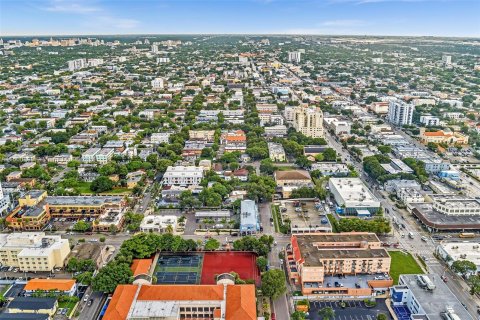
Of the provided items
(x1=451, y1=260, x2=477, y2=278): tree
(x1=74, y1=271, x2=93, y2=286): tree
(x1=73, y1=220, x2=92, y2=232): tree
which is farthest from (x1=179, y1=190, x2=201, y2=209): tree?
(x1=451, y1=260, x2=477, y2=278): tree

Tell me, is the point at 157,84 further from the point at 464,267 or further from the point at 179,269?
the point at 464,267

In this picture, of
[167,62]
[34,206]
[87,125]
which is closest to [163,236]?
[34,206]

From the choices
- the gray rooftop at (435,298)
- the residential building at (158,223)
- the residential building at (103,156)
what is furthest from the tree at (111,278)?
the residential building at (103,156)

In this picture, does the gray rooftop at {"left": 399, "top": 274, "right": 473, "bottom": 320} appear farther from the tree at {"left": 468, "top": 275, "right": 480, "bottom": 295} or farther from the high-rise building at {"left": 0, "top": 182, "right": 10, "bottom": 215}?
the high-rise building at {"left": 0, "top": 182, "right": 10, "bottom": 215}

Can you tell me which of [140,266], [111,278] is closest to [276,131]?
[140,266]

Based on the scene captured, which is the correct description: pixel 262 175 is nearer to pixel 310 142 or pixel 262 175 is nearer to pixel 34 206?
pixel 310 142
